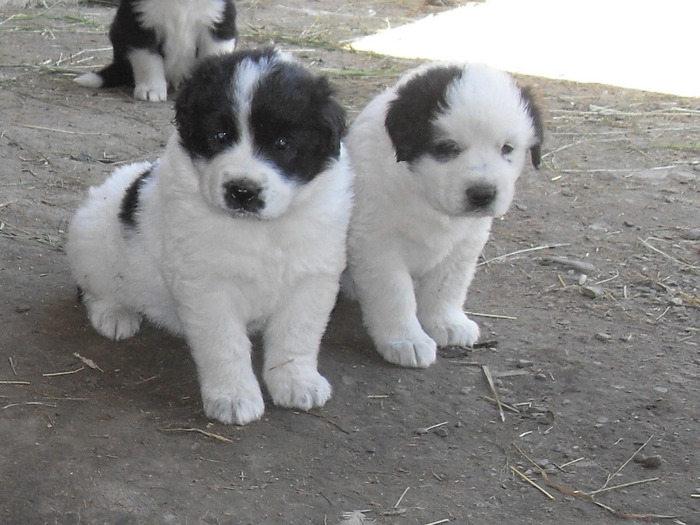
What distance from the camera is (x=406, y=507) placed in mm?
3309

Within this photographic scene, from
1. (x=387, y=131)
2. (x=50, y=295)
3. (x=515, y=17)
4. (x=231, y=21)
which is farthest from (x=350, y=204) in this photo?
(x=515, y=17)

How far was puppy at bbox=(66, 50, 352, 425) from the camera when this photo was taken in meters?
3.42

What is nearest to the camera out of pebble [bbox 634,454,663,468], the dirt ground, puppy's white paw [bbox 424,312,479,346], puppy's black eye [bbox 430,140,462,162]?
the dirt ground

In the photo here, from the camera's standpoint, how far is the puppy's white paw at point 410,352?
4238 millimetres

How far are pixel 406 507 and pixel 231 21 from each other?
5.61 metres

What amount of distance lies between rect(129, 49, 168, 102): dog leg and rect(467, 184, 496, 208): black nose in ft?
15.3

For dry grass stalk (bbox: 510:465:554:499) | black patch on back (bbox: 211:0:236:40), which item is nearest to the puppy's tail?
black patch on back (bbox: 211:0:236:40)

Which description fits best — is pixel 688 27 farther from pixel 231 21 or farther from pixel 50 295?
pixel 50 295

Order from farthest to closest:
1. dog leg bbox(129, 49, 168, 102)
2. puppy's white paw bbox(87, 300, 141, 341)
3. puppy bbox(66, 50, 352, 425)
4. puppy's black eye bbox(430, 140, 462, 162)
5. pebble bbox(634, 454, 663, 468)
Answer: dog leg bbox(129, 49, 168, 102) < puppy's white paw bbox(87, 300, 141, 341) < puppy's black eye bbox(430, 140, 462, 162) < pebble bbox(634, 454, 663, 468) < puppy bbox(66, 50, 352, 425)

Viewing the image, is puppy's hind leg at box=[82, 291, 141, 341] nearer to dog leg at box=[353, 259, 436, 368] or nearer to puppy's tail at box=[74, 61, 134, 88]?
dog leg at box=[353, 259, 436, 368]

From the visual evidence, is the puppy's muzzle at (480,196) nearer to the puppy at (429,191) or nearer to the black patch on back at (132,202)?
the puppy at (429,191)

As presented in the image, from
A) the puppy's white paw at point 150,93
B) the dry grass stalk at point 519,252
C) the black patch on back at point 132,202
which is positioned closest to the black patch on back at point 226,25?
the puppy's white paw at point 150,93

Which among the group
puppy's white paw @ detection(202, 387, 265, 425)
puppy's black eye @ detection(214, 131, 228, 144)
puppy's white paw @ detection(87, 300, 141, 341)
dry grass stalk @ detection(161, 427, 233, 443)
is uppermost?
puppy's black eye @ detection(214, 131, 228, 144)

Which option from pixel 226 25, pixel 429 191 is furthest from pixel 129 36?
pixel 429 191
